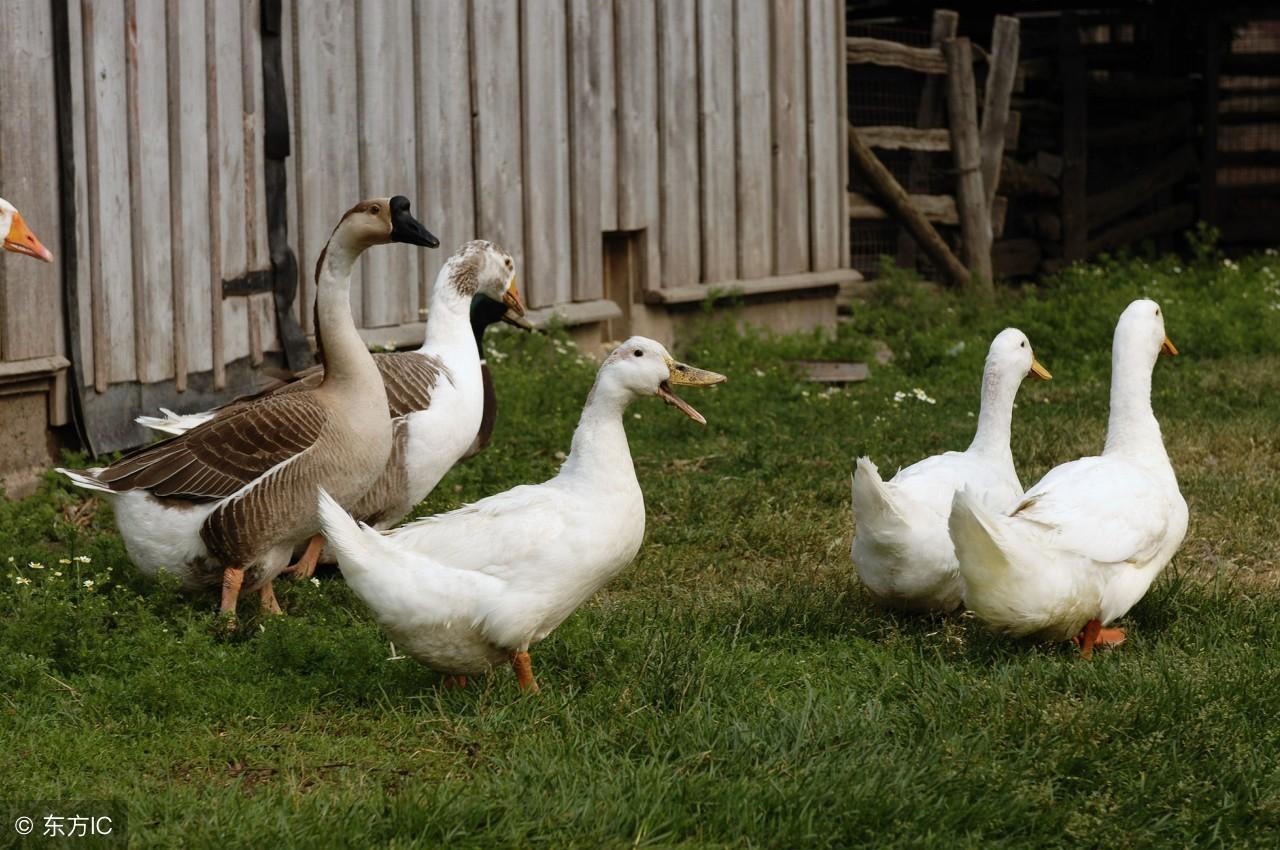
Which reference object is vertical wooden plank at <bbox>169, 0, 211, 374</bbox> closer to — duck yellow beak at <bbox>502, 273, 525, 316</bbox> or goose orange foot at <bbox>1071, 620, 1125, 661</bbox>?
duck yellow beak at <bbox>502, 273, 525, 316</bbox>

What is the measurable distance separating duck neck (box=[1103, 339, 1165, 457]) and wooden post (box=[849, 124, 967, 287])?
8073 millimetres

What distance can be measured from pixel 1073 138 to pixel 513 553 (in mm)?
13271

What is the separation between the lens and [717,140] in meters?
11.6

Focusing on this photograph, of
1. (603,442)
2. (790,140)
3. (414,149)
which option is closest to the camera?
(603,442)

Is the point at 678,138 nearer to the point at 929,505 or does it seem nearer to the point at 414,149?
the point at 414,149

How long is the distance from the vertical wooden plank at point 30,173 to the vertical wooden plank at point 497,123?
9.88 ft

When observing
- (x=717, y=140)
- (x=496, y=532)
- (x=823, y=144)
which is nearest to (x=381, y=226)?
(x=496, y=532)

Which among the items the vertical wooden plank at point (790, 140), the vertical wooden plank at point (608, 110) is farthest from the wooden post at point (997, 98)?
the vertical wooden plank at point (608, 110)

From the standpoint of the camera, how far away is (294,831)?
11.6 feet

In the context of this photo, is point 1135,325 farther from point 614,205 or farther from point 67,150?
point 614,205

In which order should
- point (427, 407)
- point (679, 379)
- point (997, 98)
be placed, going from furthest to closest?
1. point (997, 98)
2. point (427, 407)
3. point (679, 379)

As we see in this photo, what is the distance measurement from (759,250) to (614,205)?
174 centimetres

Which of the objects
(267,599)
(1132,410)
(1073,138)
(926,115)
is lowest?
(267,599)


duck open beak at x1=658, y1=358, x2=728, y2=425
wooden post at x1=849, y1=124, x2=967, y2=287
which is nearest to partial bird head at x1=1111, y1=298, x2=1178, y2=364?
duck open beak at x1=658, y1=358, x2=728, y2=425
